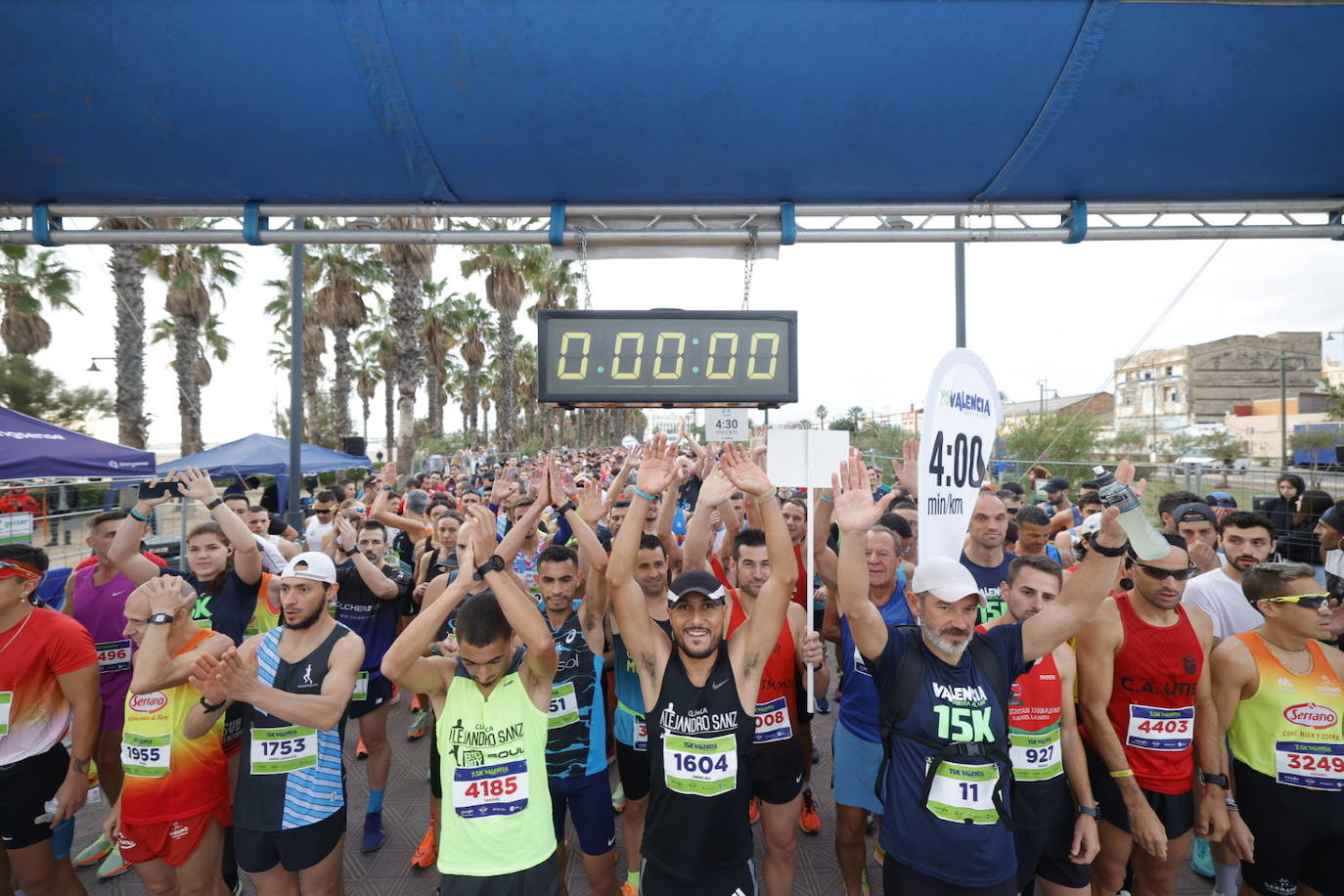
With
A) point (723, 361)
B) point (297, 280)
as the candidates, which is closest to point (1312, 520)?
point (723, 361)

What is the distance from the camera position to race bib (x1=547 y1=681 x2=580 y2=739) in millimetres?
3355

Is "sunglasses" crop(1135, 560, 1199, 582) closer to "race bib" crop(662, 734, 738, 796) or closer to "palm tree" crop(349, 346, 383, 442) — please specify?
"race bib" crop(662, 734, 738, 796)

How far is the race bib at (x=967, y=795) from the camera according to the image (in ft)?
8.25

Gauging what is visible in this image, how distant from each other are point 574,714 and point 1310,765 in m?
3.70

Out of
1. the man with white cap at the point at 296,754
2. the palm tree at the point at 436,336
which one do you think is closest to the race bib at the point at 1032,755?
the man with white cap at the point at 296,754

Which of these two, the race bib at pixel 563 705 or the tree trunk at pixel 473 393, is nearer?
the race bib at pixel 563 705

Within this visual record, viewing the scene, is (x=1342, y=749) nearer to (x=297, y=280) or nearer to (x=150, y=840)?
(x=150, y=840)

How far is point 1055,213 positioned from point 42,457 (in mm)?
10528

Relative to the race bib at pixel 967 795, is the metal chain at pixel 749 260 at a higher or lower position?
higher

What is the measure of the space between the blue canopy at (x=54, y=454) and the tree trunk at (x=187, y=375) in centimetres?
873

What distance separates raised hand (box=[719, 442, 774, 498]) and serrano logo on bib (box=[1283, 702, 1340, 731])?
2.84 metres

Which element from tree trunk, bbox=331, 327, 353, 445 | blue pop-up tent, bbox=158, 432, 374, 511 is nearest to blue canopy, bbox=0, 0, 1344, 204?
blue pop-up tent, bbox=158, 432, 374, 511

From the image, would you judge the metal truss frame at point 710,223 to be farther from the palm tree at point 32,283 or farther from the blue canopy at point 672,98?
Answer: the palm tree at point 32,283

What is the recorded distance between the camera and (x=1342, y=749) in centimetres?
300
